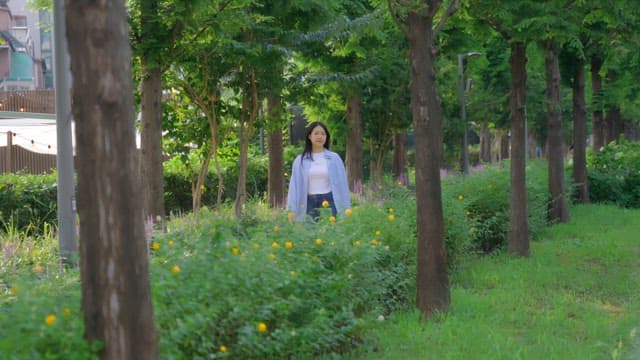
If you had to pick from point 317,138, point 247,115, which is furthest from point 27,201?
point 317,138

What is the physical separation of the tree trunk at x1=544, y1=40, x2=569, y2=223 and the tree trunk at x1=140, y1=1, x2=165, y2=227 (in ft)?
21.8

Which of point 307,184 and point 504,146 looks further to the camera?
point 504,146

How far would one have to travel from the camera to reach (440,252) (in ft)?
27.2

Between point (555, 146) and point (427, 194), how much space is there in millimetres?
9304

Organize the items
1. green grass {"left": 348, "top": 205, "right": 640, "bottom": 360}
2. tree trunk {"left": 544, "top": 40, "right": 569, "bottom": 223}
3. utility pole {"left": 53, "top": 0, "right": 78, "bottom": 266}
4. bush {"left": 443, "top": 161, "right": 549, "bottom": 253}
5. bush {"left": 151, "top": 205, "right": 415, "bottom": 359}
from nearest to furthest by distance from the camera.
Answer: bush {"left": 151, "top": 205, "right": 415, "bottom": 359}, green grass {"left": 348, "top": 205, "right": 640, "bottom": 360}, utility pole {"left": 53, "top": 0, "right": 78, "bottom": 266}, bush {"left": 443, "top": 161, "right": 549, "bottom": 253}, tree trunk {"left": 544, "top": 40, "right": 569, "bottom": 223}

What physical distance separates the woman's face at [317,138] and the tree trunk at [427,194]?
249 cm

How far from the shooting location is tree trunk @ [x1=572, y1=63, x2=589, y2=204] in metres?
20.0

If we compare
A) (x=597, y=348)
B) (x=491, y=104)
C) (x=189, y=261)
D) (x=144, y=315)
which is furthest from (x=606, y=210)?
(x=144, y=315)

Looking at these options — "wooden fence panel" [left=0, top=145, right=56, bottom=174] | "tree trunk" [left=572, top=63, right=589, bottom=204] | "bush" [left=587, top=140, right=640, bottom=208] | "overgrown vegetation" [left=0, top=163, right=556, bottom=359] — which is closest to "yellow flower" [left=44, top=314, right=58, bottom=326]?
"overgrown vegetation" [left=0, top=163, right=556, bottom=359]

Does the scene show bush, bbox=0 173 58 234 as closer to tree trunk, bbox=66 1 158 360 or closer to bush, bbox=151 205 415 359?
bush, bbox=151 205 415 359

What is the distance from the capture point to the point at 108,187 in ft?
13.9

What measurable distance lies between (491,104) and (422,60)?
23.2 meters

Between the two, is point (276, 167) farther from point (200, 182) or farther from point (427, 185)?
point (427, 185)

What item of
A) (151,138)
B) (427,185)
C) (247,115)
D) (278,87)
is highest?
(278,87)
